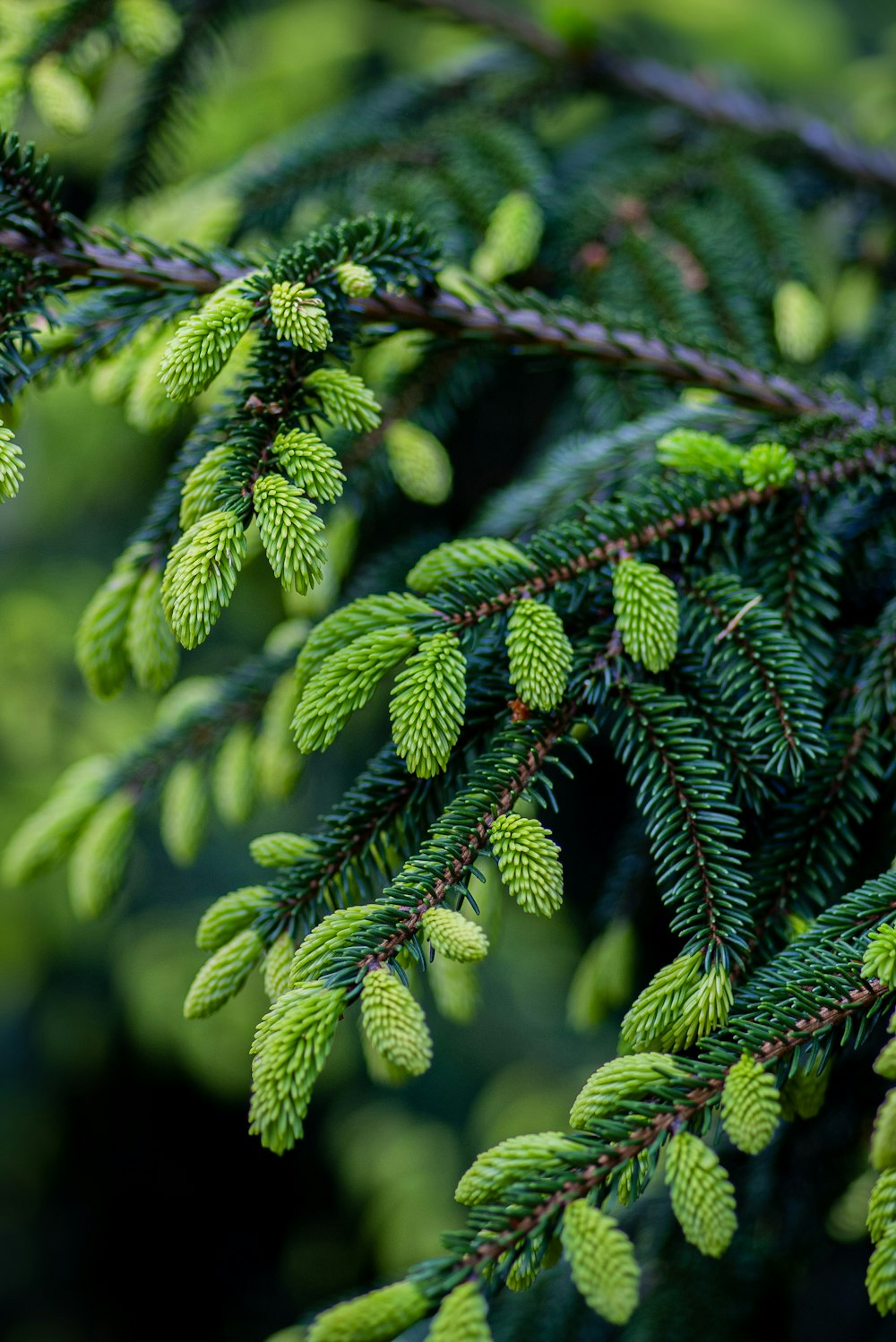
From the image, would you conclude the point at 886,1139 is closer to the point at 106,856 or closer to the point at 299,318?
the point at 299,318

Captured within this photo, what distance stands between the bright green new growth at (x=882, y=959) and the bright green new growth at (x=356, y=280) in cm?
68

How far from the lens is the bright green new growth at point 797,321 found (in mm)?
1297

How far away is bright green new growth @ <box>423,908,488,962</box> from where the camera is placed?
0.69 m

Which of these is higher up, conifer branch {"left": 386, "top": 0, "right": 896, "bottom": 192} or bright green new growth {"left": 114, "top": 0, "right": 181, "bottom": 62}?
bright green new growth {"left": 114, "top": 0, "right": 181, "bottom": 62}

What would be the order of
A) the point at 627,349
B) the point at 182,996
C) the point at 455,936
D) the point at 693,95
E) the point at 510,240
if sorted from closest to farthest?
the point at 455,936
the point at 627,349
the point at 510,240
the point at 693,95
the point at 182,996

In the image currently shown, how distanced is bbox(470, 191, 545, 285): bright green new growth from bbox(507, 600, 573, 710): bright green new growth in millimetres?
629

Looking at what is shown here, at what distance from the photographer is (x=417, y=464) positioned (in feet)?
3.78

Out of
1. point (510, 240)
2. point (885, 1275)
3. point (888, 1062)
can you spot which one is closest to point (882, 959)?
point (888, 1062)

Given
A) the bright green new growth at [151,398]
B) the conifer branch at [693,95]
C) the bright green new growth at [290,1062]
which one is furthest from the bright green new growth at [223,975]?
the conifer branch at [693,95]

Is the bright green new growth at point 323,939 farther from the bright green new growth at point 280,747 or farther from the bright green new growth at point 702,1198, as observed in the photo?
the bright green new growth at point 280,747

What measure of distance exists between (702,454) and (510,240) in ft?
1.74

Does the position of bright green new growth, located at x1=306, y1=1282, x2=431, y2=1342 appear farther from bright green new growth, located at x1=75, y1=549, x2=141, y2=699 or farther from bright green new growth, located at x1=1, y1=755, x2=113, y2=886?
bright green new growth, located at x1=1, y1=755, x2=113, y2=886

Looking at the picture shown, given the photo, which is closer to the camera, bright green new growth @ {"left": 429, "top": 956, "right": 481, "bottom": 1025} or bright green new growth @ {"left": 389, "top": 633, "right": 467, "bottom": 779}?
bright green new growth @ {"left": 389, "top": 633, "right": 467, "bottom": 779}

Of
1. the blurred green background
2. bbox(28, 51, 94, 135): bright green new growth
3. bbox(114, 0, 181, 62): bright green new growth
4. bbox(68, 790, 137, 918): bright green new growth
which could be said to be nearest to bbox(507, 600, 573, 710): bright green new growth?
bbox(68, 790, 137, 918): bright green new growth
